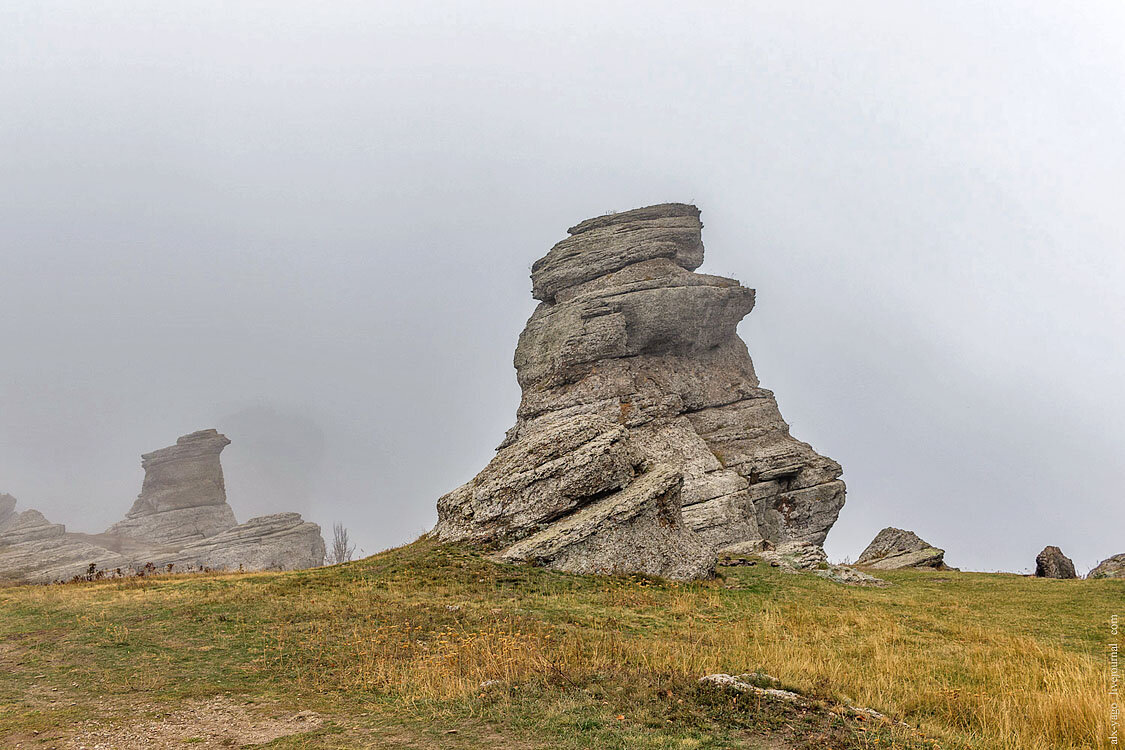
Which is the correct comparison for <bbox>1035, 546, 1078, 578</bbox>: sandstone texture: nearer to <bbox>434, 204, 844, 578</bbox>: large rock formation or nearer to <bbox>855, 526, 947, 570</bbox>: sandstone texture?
<bbox>855, 526, 947, 570</bbox>: sandstone texture

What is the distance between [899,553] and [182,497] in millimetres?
113243

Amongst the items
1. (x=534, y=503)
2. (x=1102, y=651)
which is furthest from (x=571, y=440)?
(x=1102, y=651)

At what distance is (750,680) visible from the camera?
10.9 metres

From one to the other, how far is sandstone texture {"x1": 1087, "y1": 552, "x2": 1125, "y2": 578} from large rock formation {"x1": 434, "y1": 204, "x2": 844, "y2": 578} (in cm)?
1765

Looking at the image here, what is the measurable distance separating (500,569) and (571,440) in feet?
28.2

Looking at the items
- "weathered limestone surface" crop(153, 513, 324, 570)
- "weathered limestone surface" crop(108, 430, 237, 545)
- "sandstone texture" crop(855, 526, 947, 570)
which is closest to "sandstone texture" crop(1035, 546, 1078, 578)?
"sandstone texture" crop(855, 526, 947, 570)

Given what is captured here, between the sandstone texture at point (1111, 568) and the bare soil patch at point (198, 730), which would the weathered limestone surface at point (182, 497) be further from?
the sandstone texture at point (1111, 568)

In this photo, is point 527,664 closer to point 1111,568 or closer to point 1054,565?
point 1054,565

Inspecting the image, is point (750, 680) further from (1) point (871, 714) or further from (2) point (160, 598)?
(2) point (160, 598)

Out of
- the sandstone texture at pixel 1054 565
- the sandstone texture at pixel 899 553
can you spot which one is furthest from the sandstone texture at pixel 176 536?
the sandstone texture at pixel 1054 565

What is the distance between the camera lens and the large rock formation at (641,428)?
29.0m

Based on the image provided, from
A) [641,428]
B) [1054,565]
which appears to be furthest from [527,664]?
[641,428]

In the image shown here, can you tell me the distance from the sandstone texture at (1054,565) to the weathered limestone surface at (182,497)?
11213cm

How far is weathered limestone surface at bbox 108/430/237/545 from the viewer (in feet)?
347
